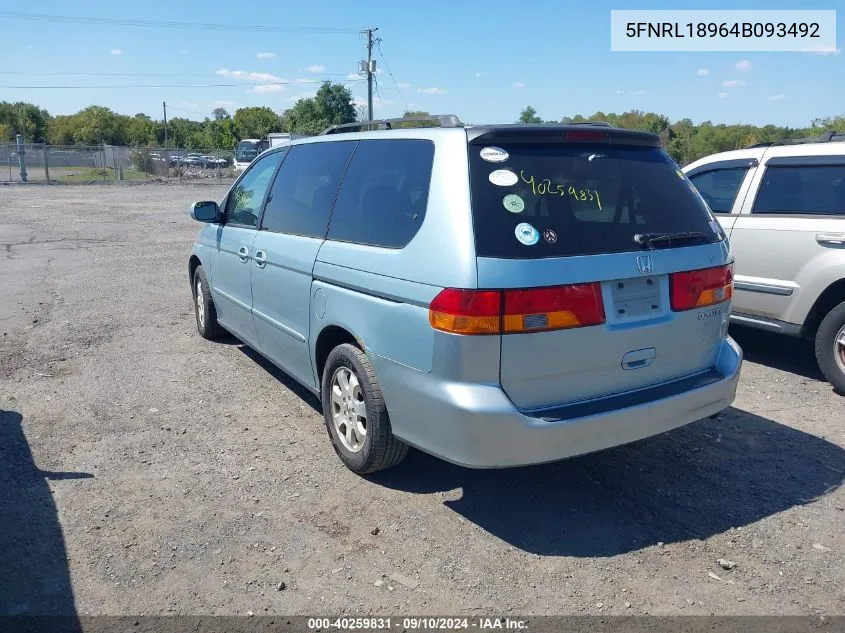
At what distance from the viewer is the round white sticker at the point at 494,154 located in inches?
133

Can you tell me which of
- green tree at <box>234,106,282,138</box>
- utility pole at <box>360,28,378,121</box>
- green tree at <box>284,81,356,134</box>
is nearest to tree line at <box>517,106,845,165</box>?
utility pole at <box>360,28,378,121</box>

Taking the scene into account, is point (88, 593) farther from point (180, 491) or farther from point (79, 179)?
point (79, 179)

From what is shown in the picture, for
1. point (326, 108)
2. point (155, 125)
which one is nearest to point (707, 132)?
point (326, 108)

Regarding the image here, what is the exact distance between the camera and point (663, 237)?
3594mm

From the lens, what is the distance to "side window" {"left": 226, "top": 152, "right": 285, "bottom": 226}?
537 centimetres

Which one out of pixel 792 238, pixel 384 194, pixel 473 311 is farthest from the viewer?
pixel 792 238

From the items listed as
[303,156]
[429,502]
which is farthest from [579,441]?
[303,156]

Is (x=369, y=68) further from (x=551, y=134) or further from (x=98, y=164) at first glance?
(x=551, y=134)

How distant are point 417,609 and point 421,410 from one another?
87 cm

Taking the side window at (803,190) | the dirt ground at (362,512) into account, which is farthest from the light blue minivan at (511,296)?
the side window at (803,190)

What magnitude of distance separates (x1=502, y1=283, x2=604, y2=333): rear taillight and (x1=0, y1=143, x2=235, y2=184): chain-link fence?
120 ft

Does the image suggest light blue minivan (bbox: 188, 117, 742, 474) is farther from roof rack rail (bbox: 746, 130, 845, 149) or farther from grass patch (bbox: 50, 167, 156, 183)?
grass patch (bbox: 50, 167, 156, 183)

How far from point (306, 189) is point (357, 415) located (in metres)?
1.65

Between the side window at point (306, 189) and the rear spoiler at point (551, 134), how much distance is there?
120 centimetres
